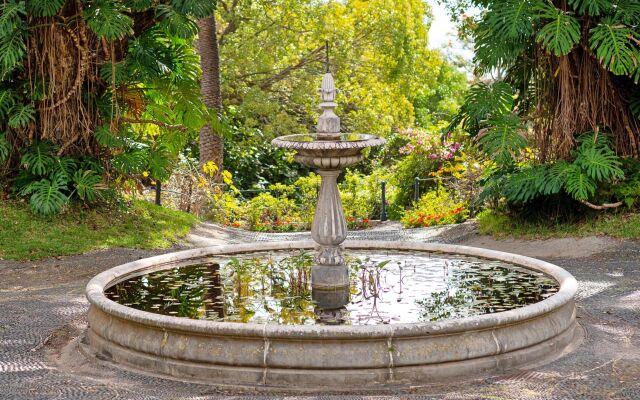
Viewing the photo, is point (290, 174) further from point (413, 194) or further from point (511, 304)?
point (511, 304)

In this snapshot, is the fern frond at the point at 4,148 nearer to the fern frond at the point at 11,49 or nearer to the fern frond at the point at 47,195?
the fern frond at the point at 47,195

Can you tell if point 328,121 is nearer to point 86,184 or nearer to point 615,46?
point 615,46

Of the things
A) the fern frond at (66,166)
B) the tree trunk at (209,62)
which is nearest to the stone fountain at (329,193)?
the fern frond at (66,166)

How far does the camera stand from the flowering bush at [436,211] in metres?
17.2

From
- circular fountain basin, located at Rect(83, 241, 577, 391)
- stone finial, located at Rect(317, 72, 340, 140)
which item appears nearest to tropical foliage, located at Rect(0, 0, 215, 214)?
stone finial, located at Rect(317, 72, 340, 140)

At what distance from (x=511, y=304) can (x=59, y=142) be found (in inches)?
313

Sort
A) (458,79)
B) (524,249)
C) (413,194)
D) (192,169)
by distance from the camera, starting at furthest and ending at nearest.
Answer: (458,79) < (413,194) < (192,169) < (524,249)

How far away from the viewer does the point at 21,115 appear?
42.3ft

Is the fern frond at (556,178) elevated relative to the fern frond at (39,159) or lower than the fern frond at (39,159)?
lower

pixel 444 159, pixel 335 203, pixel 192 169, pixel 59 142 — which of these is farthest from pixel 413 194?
pixel 335 203

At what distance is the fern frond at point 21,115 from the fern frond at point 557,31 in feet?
23.1

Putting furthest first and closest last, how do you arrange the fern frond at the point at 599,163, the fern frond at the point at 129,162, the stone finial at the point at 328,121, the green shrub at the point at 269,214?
the green shrub at the point at 269,214 < the fern frond at the point at 129,162 < the fern frond at the point at 599,163 < the stone finial at the point at 328,121

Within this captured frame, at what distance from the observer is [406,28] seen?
82.5 ft

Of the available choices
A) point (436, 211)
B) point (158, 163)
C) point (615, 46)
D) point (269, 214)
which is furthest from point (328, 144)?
point (269, 214)
